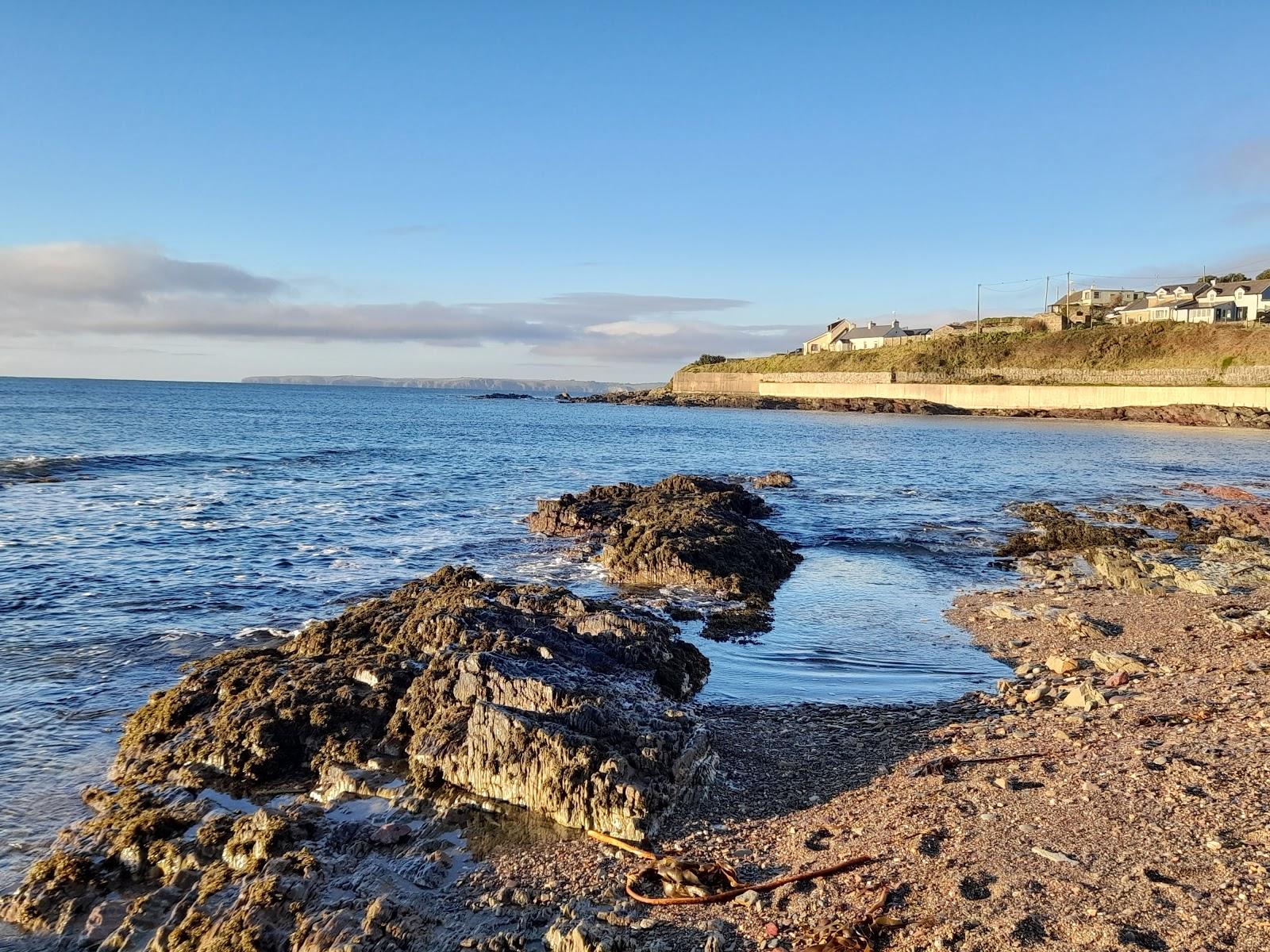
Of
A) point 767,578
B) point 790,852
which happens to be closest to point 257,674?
point 790,852

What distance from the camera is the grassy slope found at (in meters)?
76.6

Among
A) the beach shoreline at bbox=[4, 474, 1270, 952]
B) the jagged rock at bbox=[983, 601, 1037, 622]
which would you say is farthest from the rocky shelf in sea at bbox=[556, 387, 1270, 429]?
the beach shoreline at bbox=[4, 474, 1270, 952]

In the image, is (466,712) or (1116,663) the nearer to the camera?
(466,712)

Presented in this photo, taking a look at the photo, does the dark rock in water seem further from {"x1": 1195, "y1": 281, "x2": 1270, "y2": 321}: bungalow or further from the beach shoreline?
{"x1": 1195, "y1": 281, "x2": 1270, "y2": 321}: bungalow

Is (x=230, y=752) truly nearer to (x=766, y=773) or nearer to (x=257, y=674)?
(x=257, y=674)

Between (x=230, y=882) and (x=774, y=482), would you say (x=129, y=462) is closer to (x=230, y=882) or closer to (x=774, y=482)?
(x=774, y=482)

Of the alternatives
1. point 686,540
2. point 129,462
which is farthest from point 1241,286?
point 129,462

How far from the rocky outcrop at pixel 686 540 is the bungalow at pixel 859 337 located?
102241 millimetres

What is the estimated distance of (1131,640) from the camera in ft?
36.5

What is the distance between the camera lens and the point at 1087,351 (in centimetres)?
8750

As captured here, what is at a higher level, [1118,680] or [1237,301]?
[1237,301]

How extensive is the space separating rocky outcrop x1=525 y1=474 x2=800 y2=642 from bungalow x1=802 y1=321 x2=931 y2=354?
10224 cm

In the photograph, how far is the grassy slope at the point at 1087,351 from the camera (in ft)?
251

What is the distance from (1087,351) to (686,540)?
286 ft
